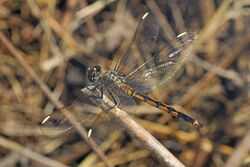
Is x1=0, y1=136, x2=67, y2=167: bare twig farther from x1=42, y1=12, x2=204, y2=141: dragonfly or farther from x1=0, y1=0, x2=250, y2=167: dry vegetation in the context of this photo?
x1=42, y1=12, x2=204, y2=141: dragonfly

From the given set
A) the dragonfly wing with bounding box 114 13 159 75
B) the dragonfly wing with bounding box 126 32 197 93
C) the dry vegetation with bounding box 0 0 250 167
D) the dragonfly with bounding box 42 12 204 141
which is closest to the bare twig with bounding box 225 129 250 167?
the dragonfly with bounding box 42 12 204 141

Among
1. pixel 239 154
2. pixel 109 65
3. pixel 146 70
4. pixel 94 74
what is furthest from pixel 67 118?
pixel 109 65

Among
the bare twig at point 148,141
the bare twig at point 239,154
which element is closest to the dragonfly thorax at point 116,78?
the bare twig at point 148,141

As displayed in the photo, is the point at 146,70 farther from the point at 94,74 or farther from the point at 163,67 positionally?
the point at 94,74

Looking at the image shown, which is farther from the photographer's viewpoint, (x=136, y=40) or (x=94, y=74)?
(x=136, y=40)

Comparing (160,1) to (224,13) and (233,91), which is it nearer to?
(224,13)

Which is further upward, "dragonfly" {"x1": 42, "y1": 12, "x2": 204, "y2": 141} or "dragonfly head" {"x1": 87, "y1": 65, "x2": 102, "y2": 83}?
"dragonfly head" {"x1": 87, "y1": 65, "x2": 102, "y2": 83}
